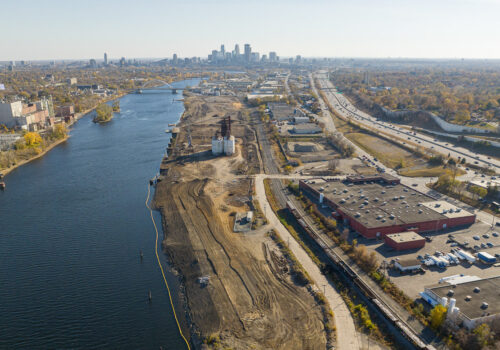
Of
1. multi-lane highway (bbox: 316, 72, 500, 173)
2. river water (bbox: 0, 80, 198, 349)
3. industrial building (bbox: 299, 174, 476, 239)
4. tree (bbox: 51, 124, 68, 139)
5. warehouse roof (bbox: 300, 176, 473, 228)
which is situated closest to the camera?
river water (bbox: 0, 80, 198, 349)

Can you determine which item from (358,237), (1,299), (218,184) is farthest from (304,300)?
(218,184)

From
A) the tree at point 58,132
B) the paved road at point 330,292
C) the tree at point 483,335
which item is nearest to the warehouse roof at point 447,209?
the paved road at point 330,292

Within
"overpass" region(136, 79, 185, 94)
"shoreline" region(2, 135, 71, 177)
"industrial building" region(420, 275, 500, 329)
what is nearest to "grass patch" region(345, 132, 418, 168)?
"industrial building" region(420, 275, 500, 329)

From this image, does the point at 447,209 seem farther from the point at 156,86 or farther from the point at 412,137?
the point at 156,86

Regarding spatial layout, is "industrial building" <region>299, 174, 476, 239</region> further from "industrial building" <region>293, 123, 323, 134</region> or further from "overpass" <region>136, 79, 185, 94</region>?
"overpass" <region>136, 79, 185, 94</region>

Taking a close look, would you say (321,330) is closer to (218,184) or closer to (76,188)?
(218,184)

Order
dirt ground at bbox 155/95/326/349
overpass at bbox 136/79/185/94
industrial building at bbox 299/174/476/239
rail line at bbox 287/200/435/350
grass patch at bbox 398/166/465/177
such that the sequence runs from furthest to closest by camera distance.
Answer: overpass at bbox 136/79/185/94
grass patch at bbox 398/166/465/177
industrial building at bbox 299/174/476/239
dirt ground at bbox 155/95/326/349
rail line at bbox 287/200/435/350
